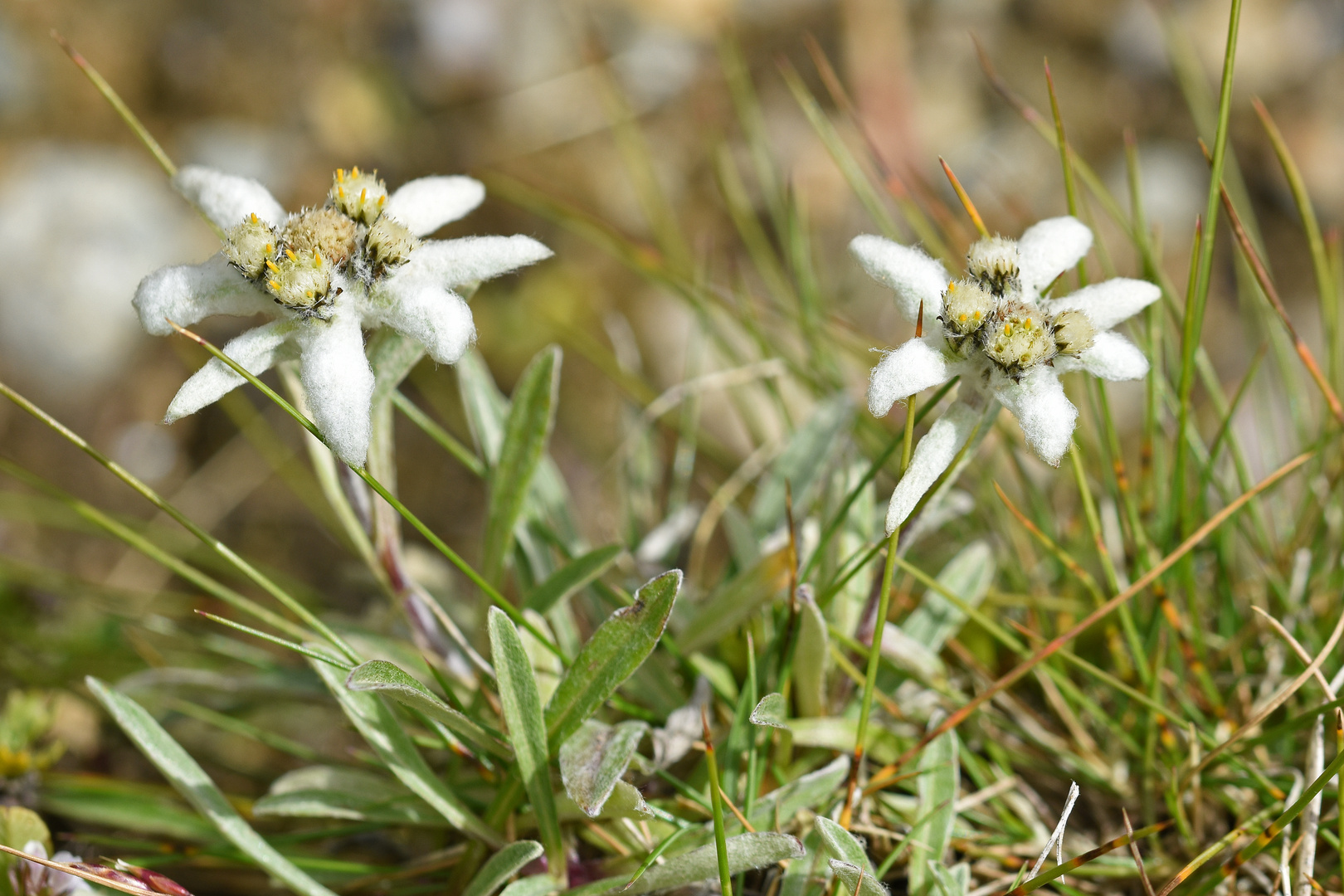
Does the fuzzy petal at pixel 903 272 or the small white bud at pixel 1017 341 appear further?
the fuzzy petal at pixel 903 272

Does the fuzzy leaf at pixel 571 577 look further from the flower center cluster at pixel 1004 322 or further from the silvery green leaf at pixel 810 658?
Answer: the flower center cluster at pixel 1004 322

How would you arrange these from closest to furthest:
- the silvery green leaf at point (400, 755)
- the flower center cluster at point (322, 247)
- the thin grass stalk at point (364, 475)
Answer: the thin grass stalk at point (364, 475), the flower center cluster at point (322, 247), the silvery green leaf at point (400, 755)

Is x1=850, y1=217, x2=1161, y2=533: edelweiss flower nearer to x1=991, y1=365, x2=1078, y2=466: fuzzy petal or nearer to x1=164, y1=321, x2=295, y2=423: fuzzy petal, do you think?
x1=991, y1=365, x2=1078, y2=466: fuzzy petal

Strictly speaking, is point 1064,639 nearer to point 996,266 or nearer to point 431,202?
point 996,266

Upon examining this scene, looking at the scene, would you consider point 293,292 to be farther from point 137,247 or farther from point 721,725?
point 137,247

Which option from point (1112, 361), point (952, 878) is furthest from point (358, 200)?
point (952, 878)


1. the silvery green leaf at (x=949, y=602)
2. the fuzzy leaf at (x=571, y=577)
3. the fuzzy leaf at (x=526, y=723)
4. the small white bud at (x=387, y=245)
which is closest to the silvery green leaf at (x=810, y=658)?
the silvery green leaf at (x=949, y=602)

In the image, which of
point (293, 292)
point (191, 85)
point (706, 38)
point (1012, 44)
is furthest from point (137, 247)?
point (1012, 44)
